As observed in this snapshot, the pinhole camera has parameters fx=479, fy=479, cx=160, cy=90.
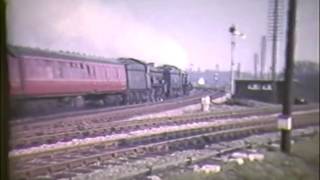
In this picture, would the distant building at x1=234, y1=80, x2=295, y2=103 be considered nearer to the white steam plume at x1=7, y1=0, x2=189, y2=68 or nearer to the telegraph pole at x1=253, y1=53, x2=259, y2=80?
the telegraph pole at x1=253, y1=53, x2=259, y2=80

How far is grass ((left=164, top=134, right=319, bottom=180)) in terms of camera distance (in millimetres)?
3233

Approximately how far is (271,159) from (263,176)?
20 centimetres

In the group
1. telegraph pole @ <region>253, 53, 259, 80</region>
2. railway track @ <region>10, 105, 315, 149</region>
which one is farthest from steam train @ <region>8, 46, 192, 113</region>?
Result: telegraph pole @ <region>253, 53, 259, 80</region>

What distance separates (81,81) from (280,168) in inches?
66.0

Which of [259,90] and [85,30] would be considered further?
[259,90]

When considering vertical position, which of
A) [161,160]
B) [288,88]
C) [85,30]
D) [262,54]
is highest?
[85,30]

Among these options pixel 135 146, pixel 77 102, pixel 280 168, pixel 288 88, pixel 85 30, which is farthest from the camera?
pixel 288 88

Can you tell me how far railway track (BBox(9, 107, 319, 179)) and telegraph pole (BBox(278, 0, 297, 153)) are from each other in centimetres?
9

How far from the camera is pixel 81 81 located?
A: 106 inches

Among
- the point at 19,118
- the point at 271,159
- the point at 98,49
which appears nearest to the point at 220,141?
the point at 271,159

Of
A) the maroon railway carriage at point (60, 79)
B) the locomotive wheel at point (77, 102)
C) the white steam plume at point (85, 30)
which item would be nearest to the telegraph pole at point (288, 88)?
the white steam plume at point (85, 30)

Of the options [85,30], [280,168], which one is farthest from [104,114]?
[280,168]

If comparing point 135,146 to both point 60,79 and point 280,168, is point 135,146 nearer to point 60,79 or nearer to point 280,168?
point 60,79

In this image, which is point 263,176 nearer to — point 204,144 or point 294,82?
point 204,144
